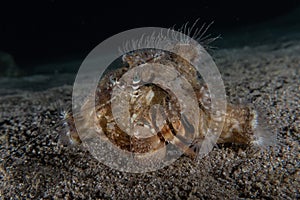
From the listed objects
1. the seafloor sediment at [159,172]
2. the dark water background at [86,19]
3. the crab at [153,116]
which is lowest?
the seafloor sediment at [159,172]

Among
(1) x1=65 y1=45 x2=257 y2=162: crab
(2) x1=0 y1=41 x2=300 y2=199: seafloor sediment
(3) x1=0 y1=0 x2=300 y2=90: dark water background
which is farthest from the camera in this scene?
(3) x1=0 y1=0 x2=300 y2=90: dark water background

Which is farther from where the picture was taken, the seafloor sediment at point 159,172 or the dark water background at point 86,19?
the dark water background at point 86,19

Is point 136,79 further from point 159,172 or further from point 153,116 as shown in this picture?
point 159,172

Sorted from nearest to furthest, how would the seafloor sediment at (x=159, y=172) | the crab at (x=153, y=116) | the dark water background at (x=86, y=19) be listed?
the seafloor sediment at (x=159, y=172), the crab at (x=153, y=116), the dark water background at (x=86, y=19)

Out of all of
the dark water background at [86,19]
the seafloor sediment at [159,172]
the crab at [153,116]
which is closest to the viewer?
the seafloor sediment at [159,172]

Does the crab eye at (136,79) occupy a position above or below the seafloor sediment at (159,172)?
above

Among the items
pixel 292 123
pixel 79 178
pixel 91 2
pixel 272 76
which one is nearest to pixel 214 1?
pixel 91 2

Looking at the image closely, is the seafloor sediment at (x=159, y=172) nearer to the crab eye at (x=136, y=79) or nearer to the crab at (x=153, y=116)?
the crab at (x=153, y=116)

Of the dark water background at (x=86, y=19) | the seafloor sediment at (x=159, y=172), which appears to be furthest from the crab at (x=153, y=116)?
the dark water background at (x=86, y=19)

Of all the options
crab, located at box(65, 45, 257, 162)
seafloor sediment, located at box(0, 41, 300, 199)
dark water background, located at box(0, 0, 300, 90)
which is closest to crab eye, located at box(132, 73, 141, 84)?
crab, located at box(65, 45, 257, 162)

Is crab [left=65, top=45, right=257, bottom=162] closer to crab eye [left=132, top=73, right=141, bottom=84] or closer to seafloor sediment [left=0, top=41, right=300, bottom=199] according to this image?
crab eye [left=132, top=73, right=141, bottom=84]

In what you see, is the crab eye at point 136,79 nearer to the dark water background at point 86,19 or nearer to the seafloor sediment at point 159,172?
the seafloor sediment at point 159,172

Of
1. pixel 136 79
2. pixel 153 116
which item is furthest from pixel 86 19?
pixel 153 116
